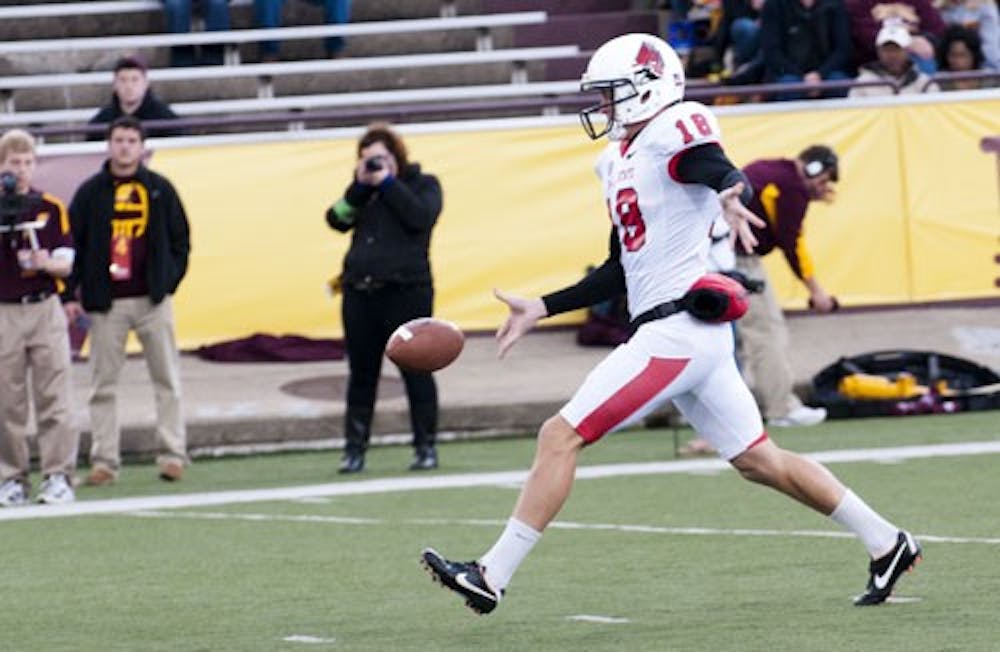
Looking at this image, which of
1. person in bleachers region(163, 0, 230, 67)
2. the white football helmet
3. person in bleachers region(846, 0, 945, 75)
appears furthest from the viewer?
person in bleachers region(163, 0, 230, 67)

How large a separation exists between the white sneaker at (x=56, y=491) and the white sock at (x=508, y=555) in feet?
18.0

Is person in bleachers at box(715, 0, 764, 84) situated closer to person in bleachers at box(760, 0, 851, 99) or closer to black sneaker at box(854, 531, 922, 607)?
person in bleachers at box(760, 0, 851, 99)

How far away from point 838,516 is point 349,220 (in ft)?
20.1

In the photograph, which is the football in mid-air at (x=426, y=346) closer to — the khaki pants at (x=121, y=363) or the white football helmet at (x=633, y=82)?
the white football helmet at (x=633, y=82)

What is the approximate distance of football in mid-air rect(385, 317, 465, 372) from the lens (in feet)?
29.6

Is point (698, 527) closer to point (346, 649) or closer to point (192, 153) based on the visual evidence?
point (346, 649)

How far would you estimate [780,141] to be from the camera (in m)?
17.9

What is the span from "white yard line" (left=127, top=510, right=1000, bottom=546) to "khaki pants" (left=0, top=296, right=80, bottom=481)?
0.93 m

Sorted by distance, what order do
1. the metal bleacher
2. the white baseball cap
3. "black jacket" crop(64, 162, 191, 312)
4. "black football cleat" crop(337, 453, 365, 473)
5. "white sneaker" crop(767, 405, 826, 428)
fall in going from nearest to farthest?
"black jacket" crop(64, 162, 191, 312) → "black football cleat" crop(337, 453, 365, 473) → "white sneaker" crop(767, 405, 826, 428) → the white baseball cap → the metal bleacher

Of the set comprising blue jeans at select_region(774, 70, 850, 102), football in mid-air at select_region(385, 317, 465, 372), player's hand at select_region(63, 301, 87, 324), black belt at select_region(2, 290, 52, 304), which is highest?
football in mid-air at select_region(385, 317, 465, 372)

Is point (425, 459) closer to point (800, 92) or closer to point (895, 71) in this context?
point (800, 92)

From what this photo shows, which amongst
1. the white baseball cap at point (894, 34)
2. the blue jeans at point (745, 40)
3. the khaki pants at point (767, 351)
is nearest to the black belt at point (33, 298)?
the khaki pants at point (767, 351)

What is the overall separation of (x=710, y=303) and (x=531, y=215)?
9.13 metres

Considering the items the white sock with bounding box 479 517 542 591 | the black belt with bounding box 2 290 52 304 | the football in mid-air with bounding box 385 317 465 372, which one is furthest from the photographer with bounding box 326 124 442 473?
the white sock with bounding box 479 517 542 591
